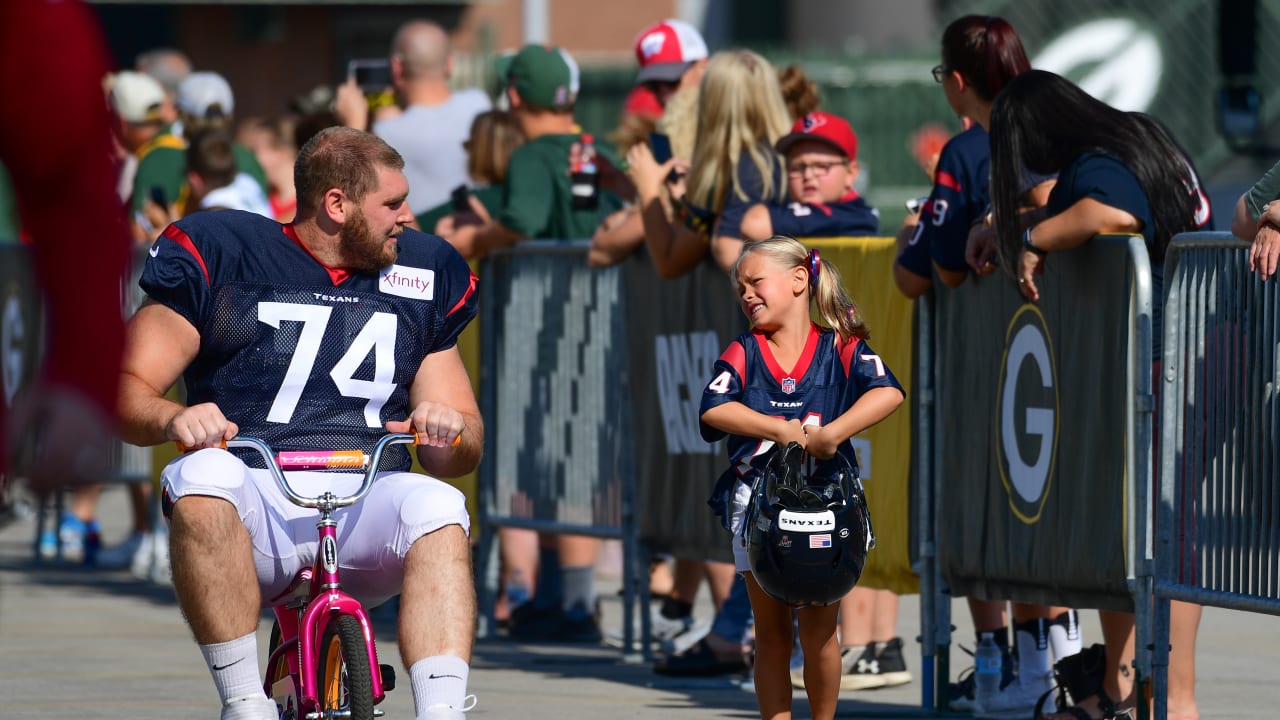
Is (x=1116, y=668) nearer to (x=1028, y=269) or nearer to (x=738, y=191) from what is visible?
(x=1028, y=269)

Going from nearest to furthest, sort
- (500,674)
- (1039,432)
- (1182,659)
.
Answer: (1182,659) < (1039,432) < (500,674)

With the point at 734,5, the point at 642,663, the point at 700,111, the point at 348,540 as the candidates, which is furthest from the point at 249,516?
the point at 734,5

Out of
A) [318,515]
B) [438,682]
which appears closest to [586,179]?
[318,515]

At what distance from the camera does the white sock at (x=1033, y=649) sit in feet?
25.5

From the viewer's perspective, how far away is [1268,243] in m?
6.17

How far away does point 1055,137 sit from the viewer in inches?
278

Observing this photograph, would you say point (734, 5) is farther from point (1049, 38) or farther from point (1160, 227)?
point (1160, 227)

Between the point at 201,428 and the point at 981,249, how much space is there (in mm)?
2666

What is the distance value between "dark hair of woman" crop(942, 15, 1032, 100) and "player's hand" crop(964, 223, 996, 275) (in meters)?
0.50

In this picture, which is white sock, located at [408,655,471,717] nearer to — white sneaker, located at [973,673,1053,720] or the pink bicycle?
the pink bicycle

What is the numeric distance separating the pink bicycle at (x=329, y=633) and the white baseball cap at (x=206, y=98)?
321 inches

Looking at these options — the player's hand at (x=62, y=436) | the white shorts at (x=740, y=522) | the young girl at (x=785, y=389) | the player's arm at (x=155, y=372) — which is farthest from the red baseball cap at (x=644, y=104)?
the player's hand at (x=62, y=436)

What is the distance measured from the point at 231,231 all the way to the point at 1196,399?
2.63m

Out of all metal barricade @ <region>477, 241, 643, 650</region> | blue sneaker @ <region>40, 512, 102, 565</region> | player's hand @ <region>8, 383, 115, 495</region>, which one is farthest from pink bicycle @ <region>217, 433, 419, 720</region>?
blue sneaker @ <region>40, 512, 102, 565</region>
